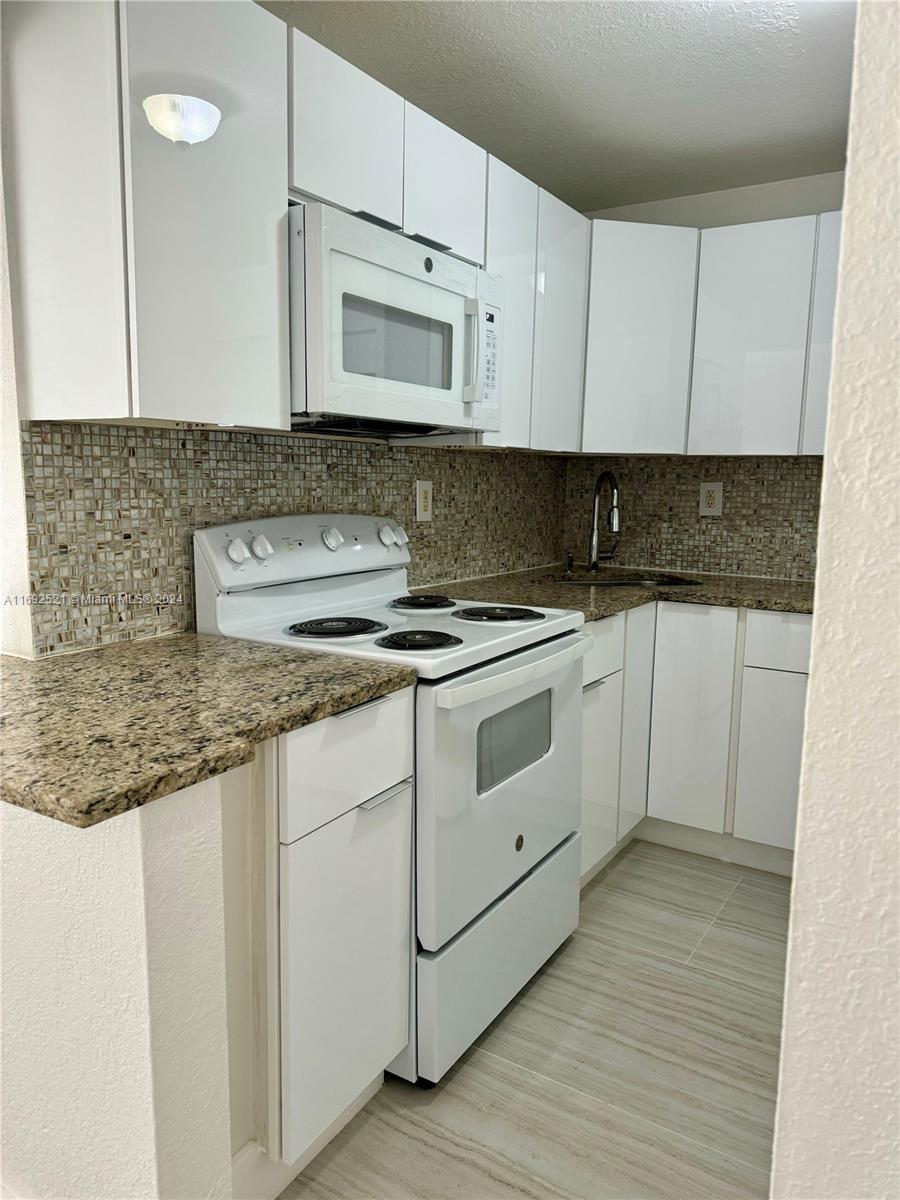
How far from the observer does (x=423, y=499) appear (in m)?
2.57

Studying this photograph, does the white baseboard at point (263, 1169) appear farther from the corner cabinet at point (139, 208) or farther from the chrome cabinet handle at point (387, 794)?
the corner cabinet at point (139, 208)

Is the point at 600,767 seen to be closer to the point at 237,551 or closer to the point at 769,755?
the point at 769,755

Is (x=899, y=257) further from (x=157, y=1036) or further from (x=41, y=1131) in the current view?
(x=41, y=1131)

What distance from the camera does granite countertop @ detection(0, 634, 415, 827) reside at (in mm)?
968

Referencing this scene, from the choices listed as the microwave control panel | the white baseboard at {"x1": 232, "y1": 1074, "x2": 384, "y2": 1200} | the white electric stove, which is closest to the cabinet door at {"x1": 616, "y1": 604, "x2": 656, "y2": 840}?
the white electric stove

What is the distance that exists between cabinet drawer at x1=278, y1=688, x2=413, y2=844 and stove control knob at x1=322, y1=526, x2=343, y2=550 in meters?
0.65

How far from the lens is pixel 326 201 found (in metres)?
1.67

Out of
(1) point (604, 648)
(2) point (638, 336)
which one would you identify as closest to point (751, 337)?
(2) point (638, 336)

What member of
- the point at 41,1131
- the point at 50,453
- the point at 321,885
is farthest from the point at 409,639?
the point at 41,1131

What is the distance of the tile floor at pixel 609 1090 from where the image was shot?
151 centimetres

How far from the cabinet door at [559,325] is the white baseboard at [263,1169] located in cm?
186

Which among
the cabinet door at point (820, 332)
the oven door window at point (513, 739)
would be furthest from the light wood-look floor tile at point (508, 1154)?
the cabinet door at point (820, 332)

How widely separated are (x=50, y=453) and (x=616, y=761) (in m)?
1.80

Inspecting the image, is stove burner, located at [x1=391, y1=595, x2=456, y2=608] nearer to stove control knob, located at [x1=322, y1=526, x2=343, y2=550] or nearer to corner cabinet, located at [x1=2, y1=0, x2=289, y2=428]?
stove control knob, located at [x1=322, y1=526, x2=343, y2=550]
